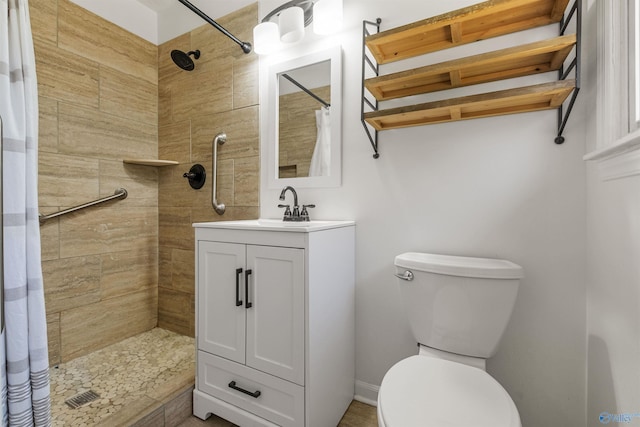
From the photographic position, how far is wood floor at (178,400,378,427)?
4.45ft

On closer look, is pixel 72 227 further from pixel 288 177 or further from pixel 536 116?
pixel 536 116

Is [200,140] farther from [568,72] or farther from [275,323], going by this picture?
[568,72]

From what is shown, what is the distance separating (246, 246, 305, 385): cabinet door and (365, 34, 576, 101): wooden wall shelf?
849 mm

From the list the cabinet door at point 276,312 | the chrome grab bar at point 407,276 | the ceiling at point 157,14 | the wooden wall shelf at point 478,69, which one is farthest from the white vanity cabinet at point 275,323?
the ceiling at point 157,14

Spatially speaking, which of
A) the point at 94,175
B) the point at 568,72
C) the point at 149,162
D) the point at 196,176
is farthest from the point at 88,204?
the point at 568,72

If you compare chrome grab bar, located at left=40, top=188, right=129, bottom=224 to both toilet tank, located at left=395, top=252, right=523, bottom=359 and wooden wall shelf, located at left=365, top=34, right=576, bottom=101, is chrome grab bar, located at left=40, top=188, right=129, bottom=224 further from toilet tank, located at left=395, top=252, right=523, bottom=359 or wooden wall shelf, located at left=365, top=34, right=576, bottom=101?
toilet tank, located at left=395, top=252, right=523, bottom=359

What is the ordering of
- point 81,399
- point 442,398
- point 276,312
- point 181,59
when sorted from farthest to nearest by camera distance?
point 181,59, point 81,399, point 276,312, point 442,398

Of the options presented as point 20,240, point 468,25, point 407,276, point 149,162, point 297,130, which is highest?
point 468,25

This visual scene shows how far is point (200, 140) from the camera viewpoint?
80.7 inches

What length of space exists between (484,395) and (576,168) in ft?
2.99

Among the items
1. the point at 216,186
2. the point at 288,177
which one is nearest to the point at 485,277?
the point at 288,177

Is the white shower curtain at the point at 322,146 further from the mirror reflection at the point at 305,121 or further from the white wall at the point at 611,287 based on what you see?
the white wall at the point at 611,287

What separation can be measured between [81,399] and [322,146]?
1.73 m

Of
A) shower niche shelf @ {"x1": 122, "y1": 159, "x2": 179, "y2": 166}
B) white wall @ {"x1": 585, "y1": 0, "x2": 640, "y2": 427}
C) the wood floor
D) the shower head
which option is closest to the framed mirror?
the shower head
